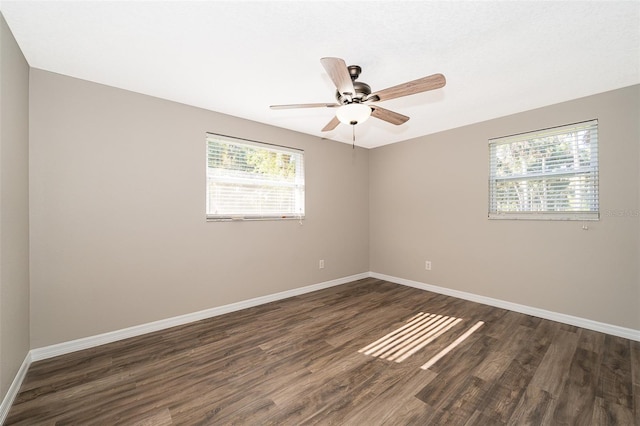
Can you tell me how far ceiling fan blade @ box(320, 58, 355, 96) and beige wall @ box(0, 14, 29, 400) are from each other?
2048 mm

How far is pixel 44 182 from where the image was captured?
2.25 meters

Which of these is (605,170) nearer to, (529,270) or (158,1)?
(529,270)

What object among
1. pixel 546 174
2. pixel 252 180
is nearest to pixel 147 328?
pixel 252 180

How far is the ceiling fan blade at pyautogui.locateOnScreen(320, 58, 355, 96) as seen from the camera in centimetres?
158

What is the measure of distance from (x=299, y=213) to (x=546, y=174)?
3166 millimetres

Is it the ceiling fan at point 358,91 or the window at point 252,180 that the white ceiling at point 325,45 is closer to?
the ceiling fan at point 358,91

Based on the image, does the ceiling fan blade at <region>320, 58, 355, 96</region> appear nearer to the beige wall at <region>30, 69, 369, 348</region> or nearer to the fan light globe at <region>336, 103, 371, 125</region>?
the fan light globe at <region>336, 103, 371, 125</region>

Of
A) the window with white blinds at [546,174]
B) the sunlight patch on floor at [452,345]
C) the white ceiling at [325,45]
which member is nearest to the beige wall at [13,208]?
the white ceiling at [325,45]

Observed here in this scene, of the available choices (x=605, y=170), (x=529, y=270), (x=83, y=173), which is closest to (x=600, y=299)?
(x=529, y=270)

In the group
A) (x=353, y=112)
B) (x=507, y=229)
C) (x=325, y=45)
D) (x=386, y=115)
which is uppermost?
(x=325, y=45)

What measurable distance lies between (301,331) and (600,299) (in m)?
3.14

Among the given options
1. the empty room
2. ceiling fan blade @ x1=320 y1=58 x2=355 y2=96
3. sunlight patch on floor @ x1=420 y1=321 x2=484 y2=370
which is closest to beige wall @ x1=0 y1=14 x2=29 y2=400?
the empty room

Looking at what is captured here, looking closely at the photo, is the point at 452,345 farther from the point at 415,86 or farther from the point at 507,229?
the point at 415,86

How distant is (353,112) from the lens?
2.02 meters
